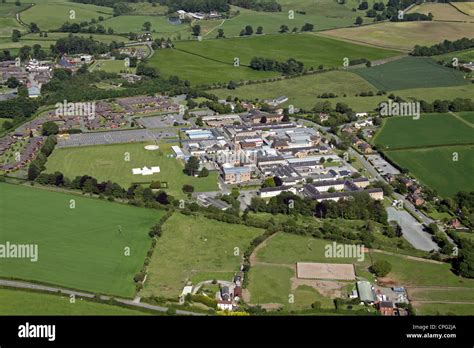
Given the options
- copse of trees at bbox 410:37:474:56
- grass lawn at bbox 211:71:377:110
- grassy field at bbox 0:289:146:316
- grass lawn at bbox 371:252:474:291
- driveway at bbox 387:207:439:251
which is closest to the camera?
grassy field at bbox 0:289:146:316

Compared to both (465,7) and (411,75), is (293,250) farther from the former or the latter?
(465,7)

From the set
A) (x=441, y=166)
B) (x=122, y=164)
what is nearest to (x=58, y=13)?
(x=122, y=164)

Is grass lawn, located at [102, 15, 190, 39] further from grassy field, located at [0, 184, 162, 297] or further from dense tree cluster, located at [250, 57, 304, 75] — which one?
grassy field, located at [0, 184, 162, 297]

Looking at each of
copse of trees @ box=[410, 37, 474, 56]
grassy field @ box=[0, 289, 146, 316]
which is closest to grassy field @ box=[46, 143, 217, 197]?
grassy field @ box=[0, 289, 146, 316]

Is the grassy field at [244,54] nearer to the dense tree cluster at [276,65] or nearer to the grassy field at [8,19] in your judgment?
the dense tree cluster at [276,65]

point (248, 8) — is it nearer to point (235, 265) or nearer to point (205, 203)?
point (205, 203)
